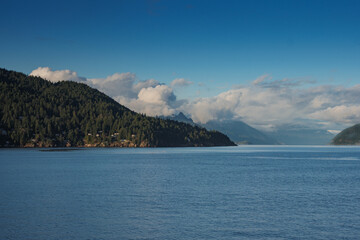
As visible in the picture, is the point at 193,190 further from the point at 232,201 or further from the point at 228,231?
the point at 228,231

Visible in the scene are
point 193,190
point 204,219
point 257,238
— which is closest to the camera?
point 257,238

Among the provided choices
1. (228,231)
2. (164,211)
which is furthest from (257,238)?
(164,211)

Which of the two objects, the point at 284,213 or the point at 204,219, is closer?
the point at 204,219

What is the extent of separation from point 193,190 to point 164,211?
2109 cm

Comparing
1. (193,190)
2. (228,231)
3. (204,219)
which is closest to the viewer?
(228,231)

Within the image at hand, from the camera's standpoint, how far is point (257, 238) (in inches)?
1407

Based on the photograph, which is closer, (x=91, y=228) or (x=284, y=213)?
(x=91, y=228)

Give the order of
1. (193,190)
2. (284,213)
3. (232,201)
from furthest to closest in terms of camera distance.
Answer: (193,190) → (232,201) → (284,213)

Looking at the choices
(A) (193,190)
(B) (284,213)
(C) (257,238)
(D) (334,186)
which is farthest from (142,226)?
(D) (334,186)

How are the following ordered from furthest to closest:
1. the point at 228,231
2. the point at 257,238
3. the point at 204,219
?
the point at 204,219 < the point at 228,231 < the point at 257,238

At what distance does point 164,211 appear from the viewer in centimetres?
4897

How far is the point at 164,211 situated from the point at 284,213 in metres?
16.7

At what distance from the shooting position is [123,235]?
36.8 m

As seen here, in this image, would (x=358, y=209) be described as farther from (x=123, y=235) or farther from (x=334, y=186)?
(x=123, y=235)
